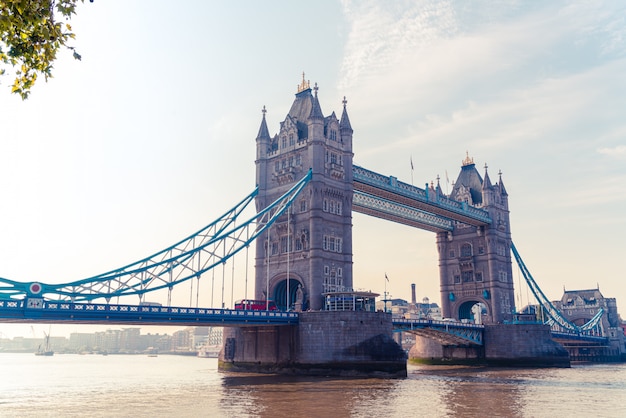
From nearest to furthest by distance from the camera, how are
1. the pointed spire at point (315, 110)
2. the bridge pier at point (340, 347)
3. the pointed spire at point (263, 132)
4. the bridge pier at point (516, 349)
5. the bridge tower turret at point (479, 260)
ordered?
the bridge pier at point (340, 347) → the pointed spire at point (315, 110) → the pointed spire at point (263, 132) → the bridge pier at point (516, 349) → the bridge tower turret at point (479, 260)

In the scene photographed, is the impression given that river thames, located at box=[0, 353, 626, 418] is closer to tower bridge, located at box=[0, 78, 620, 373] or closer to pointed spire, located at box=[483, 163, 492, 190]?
tower bridge, located at box=[0, 78, 620, 373]

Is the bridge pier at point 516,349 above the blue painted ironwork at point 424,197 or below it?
below

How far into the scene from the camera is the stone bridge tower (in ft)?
213

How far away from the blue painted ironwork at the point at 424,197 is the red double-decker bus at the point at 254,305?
64.2 feet

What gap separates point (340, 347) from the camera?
5462 centimetres

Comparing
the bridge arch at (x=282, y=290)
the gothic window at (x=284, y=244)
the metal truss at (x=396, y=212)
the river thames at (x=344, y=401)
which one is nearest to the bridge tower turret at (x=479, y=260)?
the metal truss at (x=396, y=212)

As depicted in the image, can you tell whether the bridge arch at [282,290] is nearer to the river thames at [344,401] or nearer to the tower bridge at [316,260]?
the tower bridge at [316,260]

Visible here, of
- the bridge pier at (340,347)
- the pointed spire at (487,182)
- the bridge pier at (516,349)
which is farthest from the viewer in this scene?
the pointed spire at (487,182)

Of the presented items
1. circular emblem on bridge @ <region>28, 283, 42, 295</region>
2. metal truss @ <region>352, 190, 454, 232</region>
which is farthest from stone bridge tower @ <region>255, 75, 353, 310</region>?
circular emblem on bridge @ <region>28, 283, 42, 295</region>

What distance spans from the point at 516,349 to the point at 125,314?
5824 centimetres

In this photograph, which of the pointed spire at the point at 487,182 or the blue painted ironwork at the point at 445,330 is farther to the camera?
the pointed spire at the point at 487,182

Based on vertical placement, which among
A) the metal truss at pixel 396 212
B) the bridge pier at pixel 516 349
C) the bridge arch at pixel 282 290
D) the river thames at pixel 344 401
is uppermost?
the metal truss at pixel 396 212

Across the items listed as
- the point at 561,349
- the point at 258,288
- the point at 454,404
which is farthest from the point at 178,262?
the point at 561,349

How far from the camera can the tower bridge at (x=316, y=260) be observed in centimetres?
5050
